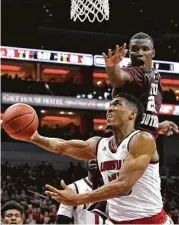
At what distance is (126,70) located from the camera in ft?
13.4

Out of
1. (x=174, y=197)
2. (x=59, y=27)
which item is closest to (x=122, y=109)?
(x=174, y=197)

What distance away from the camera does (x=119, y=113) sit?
3.97m

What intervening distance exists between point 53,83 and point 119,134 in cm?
1637

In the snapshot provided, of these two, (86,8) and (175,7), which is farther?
(175,7)

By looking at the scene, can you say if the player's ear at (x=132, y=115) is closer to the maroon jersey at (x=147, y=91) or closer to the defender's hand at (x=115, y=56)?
the maroon jersey at (x=147, y=91)

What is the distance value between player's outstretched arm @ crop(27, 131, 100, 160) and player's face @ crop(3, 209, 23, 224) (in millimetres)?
1145

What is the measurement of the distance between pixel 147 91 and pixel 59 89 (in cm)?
1569

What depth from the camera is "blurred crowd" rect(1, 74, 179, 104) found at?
19.4m

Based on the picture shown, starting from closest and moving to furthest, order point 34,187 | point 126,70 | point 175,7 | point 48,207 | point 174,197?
1. point 126,70
2. point 48,207
3. point 34,187
4. point 174,197
5. point 175,7

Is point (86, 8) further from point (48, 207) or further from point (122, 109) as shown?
point (48, 207)

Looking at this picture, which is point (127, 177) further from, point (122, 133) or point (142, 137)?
point (122, 133)

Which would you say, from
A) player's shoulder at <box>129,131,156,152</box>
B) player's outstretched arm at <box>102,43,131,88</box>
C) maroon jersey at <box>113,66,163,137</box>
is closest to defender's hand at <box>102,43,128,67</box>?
player's outstretched arm at <box>102,43,131,88</box>

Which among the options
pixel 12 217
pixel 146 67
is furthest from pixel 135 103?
pixel 12 217

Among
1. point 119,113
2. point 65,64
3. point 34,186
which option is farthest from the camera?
point 65,64
